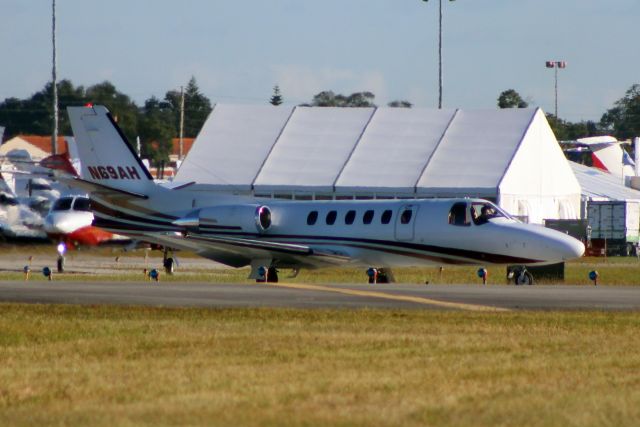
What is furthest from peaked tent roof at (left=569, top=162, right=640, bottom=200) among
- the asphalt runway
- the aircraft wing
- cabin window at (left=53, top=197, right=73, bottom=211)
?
the asphalt runway

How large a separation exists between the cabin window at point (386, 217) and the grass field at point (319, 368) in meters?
13.3

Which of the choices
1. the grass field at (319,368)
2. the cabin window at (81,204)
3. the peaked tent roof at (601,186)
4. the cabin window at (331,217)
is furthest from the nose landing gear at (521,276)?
the peaked tent roof at (601,186)

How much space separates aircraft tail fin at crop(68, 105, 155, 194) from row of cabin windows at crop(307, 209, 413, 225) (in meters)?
Result: 4.70

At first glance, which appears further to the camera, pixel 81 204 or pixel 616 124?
pixel 616 124

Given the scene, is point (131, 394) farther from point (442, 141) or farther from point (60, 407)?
point (442, 141)

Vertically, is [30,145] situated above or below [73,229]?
above

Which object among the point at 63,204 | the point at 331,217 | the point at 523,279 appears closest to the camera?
the point at 523,279

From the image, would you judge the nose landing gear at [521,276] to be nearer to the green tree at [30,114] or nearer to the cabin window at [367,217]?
the cabin window at [367,217]

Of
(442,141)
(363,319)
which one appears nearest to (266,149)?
(442,141)

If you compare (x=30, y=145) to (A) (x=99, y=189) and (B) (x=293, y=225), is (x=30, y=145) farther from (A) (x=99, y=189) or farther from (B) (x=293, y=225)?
(B) (x=293, y=225)

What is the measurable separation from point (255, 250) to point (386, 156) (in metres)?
22.7

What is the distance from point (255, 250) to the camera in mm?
33875

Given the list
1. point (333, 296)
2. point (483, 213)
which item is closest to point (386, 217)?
point (483, 213)

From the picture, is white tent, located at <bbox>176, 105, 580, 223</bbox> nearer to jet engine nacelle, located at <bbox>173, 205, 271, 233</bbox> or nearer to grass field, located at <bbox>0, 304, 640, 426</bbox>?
jet engine nacelle, located at <bbox>173, 205, 271, 233</bbox>
